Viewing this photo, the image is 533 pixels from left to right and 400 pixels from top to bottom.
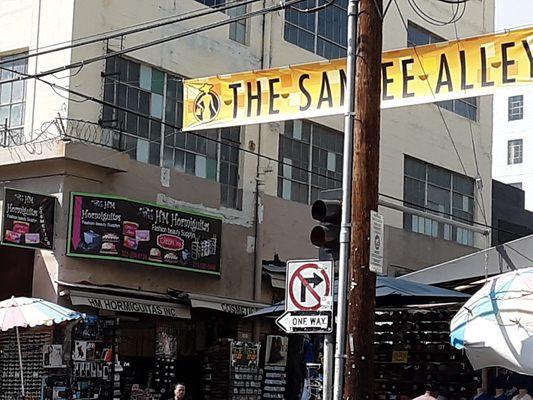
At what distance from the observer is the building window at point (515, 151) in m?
61.7

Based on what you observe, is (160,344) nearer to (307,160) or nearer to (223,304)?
(223,304)

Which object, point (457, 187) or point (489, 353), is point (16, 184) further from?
point (457, 187)

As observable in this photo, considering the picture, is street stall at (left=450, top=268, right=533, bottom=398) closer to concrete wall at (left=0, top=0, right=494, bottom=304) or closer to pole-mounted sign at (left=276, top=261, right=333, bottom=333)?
pole-mounted sign at (left=276, top=261, right=333, bottom=333)

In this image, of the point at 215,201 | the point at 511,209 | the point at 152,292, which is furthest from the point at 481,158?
the point at 152,292

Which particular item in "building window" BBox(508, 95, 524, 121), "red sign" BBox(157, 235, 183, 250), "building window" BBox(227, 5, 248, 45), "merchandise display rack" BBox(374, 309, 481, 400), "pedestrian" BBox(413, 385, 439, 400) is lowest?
"pedestrian" BBox(413, 385, 439, 400)

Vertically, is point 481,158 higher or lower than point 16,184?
higher

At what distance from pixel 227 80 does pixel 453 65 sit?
2.79 metres

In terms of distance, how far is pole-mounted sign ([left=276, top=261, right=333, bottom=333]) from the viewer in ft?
33.6

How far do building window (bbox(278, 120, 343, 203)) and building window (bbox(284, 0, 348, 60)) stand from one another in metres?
2.08

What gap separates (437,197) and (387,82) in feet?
60.9

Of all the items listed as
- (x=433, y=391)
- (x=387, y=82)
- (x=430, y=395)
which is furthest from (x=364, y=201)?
(x=433, y=391)

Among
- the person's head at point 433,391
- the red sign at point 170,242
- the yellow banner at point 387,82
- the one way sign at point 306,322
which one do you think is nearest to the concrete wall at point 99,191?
the red sign at point 170,242

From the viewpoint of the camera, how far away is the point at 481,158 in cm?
3172

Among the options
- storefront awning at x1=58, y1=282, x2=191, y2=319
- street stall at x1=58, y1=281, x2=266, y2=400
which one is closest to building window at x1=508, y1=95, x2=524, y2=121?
street stall at x1=58, y1=281, x2=266, y2=400
